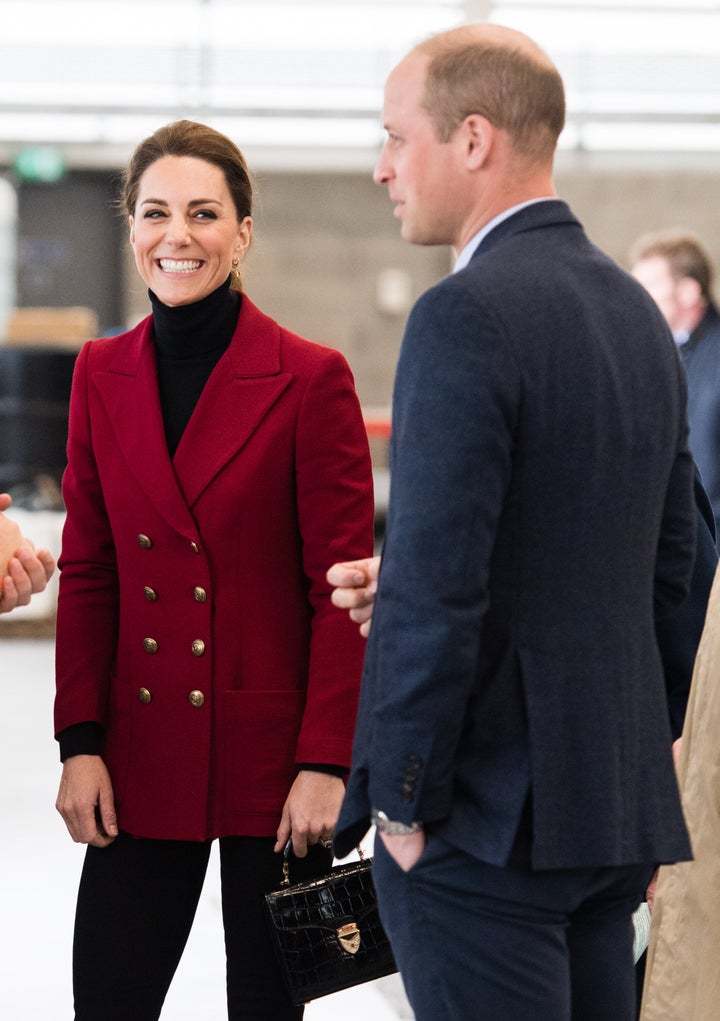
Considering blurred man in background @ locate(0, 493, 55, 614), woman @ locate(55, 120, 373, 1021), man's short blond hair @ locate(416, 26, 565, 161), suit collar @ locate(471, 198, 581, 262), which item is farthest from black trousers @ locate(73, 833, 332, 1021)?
man's short blond hair @ locate(416, 26, 565, 161)

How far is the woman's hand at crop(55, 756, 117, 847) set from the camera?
191 centimetres

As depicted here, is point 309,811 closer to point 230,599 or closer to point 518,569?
point 230,599

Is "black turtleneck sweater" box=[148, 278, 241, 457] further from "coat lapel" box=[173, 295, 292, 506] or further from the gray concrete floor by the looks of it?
the gray concrete floor

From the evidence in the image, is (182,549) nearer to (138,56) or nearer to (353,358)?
(138,56)

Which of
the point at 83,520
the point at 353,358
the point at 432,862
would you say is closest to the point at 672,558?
the point at 432,862

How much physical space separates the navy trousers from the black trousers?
1.55 feet

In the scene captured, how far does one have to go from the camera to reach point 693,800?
1.82 metres

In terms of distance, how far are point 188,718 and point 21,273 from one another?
41.7 feet

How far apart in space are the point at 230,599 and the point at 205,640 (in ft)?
0.22

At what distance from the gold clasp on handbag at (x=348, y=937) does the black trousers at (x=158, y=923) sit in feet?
0.26

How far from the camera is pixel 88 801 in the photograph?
75.1 inches

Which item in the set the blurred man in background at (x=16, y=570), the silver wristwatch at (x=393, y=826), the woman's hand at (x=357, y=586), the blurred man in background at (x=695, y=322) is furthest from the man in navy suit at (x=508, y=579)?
the blurred man in background at (x=695, y=322)

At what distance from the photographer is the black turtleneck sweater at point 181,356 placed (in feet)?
6.40

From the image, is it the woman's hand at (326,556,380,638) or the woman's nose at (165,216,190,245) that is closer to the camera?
the woman's hand at (326,556,380,638)
